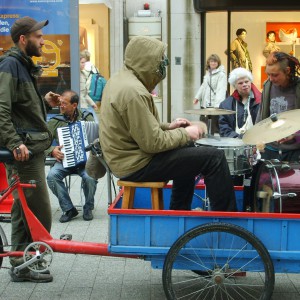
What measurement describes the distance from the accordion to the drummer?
2.03m

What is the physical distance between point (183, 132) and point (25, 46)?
1.44m

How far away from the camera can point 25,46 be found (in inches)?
193

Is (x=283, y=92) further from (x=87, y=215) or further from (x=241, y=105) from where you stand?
(x=87, y=215)

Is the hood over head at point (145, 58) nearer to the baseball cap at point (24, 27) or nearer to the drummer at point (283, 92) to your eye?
the baseball cap at point (24, 27)

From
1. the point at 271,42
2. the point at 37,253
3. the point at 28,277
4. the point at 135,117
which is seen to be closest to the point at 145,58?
the point at 135,117

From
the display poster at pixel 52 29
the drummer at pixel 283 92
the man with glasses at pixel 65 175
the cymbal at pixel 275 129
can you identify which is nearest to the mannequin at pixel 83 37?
the display poster at pixel 52 29

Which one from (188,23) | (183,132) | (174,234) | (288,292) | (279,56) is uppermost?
(188,23)

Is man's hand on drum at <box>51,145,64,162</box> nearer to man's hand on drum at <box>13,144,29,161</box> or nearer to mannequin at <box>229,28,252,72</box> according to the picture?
man's hand on drum at <box>13,144,29,161</box>

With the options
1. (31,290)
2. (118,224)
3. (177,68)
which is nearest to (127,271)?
(31,290)

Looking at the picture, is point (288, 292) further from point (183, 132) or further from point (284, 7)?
point (284, 7)

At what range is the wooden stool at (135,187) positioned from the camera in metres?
4.32

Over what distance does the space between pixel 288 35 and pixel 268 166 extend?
9.56 metres

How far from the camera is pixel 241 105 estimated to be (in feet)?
21.4

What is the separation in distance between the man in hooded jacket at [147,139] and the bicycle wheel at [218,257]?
27 cm
